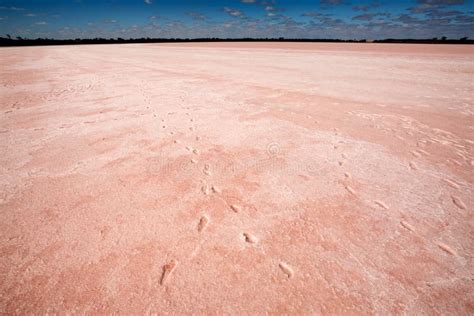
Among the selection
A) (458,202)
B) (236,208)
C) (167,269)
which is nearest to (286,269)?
(236,208)

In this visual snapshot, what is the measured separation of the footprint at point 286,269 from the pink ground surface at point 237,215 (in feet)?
0.07

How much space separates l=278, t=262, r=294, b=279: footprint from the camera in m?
1.96

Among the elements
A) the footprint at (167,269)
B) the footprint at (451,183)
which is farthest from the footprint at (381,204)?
the footprint at (167,269)

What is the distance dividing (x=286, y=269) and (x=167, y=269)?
3.47 ft

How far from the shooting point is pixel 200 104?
22.7 ft

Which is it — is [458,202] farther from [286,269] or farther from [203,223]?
[203,223]

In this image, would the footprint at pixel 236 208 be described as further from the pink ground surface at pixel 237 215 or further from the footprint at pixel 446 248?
the footprint at pixel 446 248

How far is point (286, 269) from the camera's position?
79.0 inches

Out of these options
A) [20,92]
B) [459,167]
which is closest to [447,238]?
[459,167]

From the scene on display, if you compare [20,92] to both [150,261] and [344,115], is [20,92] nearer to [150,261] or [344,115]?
[150,261]

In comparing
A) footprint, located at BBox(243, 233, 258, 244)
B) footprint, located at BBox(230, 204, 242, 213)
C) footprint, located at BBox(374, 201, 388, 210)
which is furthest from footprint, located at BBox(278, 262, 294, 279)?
footprint, located at BBox(374, 201, 388, 210)

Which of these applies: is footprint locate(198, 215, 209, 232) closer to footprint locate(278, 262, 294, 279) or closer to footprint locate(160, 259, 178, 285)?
footprint locate(160, 259, 178, 285)

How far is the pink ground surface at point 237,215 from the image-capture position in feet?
5.96

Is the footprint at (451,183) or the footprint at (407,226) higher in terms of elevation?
the footprint at (451,183)
